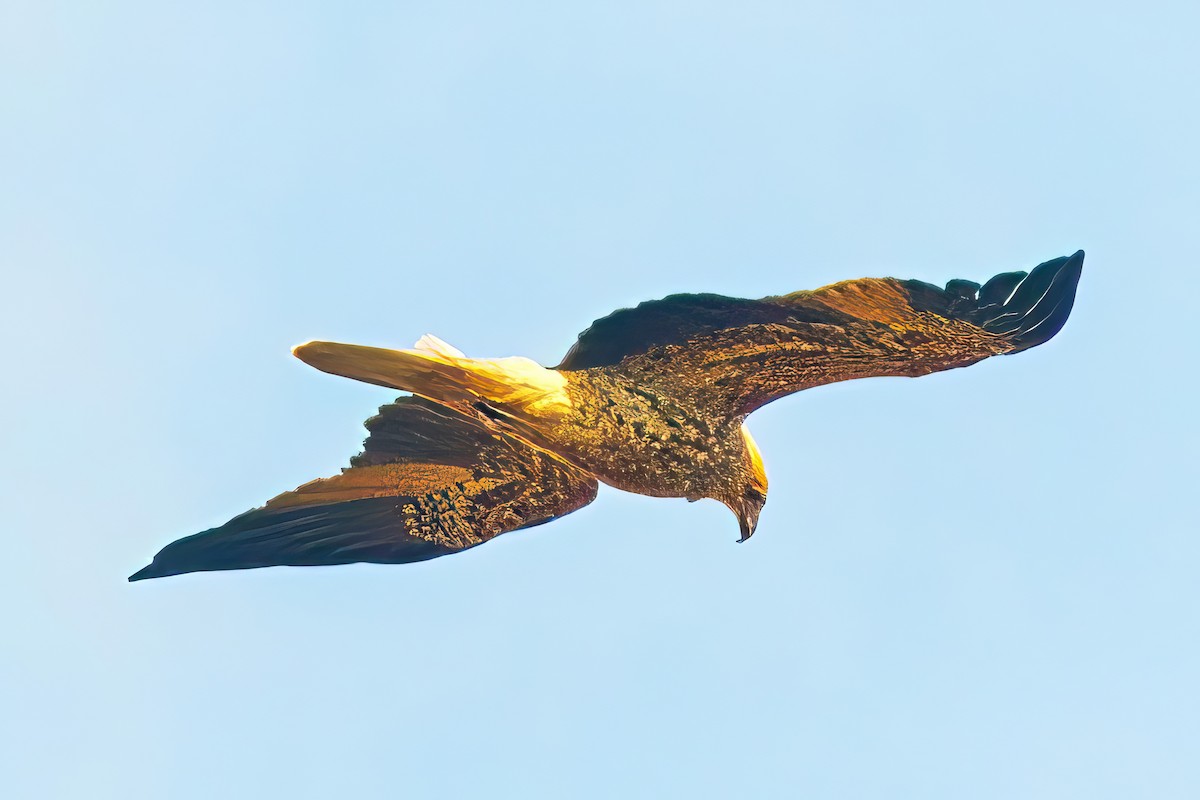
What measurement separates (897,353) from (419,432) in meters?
3.84

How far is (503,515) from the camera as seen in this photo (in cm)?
1193

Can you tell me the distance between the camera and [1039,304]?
369 inches

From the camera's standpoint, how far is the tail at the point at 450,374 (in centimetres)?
1030

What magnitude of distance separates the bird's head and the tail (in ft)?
4.63

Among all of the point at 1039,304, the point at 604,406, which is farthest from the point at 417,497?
the point at 1039,304

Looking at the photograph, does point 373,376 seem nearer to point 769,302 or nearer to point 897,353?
point 769,302

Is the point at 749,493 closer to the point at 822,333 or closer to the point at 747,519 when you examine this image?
the point at 747,519

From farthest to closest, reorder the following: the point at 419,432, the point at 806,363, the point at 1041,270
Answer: the point at 419,432 < the point at 806,363 < the point at 1041,270

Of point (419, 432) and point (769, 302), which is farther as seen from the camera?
point (419, 432)

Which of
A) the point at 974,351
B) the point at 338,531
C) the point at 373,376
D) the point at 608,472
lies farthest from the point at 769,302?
the point at 338,531

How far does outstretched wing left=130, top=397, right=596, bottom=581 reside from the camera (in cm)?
1160

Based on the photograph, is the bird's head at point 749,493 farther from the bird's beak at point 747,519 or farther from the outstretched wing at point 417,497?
the outstretched wing at point 417,497

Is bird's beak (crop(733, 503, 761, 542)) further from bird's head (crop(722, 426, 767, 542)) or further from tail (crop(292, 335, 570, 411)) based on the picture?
tail (crop(292, 335, 570, 411))

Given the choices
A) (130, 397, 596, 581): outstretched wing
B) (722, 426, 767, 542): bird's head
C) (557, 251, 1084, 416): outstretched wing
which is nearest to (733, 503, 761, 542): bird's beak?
(722, 426, 767, 542): bird's head
